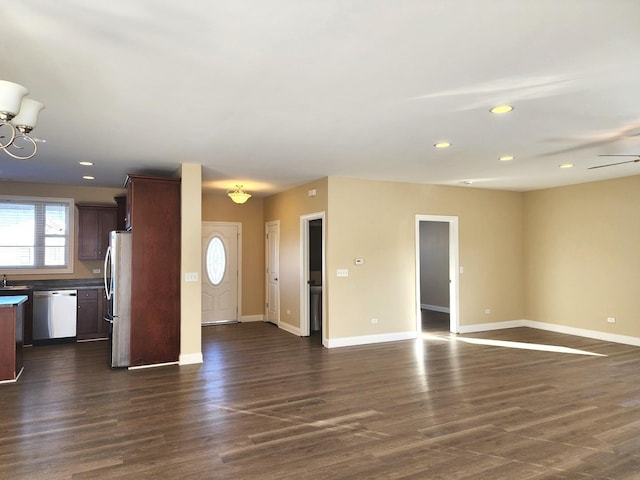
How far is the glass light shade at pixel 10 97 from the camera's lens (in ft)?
7.41

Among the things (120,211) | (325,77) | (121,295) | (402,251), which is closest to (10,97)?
(325,77)

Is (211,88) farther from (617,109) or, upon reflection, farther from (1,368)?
(1,368)

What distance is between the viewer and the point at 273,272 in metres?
8.40

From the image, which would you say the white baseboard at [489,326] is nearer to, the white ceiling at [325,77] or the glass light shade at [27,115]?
the white ceiling at [325,77]

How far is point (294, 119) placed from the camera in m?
3.62

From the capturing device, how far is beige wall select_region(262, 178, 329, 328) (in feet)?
23.0

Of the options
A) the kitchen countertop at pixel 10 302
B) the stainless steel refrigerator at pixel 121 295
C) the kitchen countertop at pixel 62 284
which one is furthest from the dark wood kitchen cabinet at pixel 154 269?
the kitchen countertop at pixel 62 284

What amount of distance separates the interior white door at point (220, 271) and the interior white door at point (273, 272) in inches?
26.8

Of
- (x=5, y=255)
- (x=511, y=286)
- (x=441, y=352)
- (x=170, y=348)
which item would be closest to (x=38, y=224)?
(x=5, y=255)

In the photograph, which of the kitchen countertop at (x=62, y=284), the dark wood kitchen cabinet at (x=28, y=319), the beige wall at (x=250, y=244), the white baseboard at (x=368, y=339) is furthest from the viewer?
the beige wall at (x=250, y=244)

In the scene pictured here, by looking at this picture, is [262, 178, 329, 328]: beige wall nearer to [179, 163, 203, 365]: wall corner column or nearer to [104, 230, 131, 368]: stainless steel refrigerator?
[179, 163, 203, 365]: wall corner column

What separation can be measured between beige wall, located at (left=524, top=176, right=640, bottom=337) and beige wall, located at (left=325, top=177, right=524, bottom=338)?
361mm

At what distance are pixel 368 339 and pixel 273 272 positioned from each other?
2.71 metres

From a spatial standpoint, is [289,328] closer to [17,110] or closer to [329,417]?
[329,417]
